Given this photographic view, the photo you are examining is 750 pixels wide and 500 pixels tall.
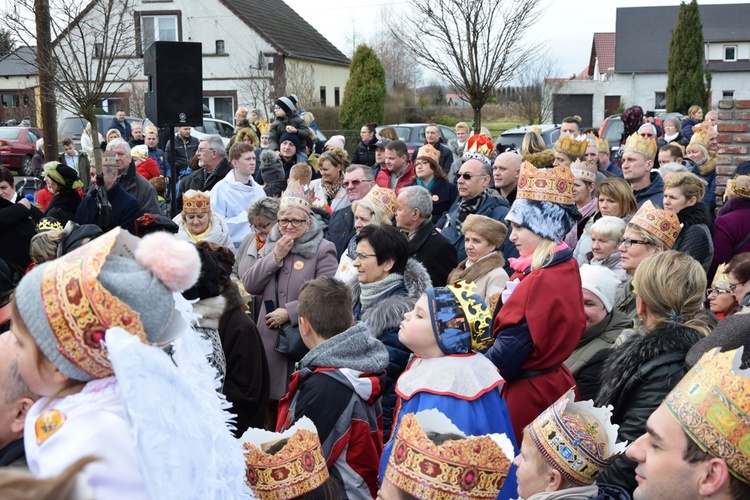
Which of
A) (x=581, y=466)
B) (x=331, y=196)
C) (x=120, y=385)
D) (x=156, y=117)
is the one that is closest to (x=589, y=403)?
(x=581, y=466)

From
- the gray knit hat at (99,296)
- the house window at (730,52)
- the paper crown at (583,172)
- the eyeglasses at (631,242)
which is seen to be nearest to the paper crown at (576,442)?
the gray knit hat at (99,296)

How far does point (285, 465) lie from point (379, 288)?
2082mm

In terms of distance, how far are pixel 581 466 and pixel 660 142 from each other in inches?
450

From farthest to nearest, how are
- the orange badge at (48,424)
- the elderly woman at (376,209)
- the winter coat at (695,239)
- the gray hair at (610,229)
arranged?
1. the elderly woman at (376,209)
2. the gray hair at (610,229)
3. the winter coat at (695,239)
4. the orange badge at (48,424)

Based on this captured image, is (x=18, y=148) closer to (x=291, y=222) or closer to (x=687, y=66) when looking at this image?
(x=291, y=222)

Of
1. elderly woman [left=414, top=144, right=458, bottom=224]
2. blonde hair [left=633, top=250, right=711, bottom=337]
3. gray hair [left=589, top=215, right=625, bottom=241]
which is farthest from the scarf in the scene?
elderly woman [left=414, top=144, right=458, bottom=224]

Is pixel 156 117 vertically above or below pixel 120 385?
above

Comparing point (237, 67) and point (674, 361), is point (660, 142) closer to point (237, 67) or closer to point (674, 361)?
point (674, 361)

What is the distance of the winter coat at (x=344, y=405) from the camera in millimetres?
3701

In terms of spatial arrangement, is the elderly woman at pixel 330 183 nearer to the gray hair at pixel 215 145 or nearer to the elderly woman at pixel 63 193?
the gray hair at pixel 215 145

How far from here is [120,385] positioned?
2.00m

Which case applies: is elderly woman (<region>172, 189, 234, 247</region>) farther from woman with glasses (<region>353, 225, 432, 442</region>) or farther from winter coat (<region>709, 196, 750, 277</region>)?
winter coat (<region>709, 196, 750, 277</region>)

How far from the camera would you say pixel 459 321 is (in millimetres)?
3623

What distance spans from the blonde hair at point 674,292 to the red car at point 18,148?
77.8 ft
